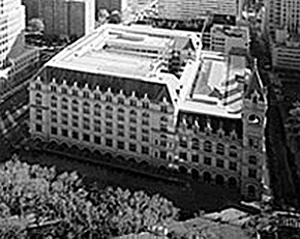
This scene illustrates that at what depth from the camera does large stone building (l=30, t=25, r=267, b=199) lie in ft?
90.8

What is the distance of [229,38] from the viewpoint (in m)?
42.7

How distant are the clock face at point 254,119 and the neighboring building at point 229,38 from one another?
14.4 metres

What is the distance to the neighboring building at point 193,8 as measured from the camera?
2013 inches

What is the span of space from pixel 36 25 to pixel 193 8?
11929mm

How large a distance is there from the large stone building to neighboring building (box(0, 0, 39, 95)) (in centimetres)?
477

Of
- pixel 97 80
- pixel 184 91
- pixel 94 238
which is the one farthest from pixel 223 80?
pixel 94 238

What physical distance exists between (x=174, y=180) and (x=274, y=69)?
51.8 feet

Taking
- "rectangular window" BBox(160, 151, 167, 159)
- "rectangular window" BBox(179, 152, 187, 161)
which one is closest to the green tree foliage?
"rectangular window" BBox(179, 152, 187, 161)

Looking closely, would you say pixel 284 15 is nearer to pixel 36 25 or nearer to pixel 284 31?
pixel 284 31

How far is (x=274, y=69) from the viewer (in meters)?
41.6

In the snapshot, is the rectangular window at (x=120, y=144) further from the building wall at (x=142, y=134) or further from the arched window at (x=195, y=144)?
the arched window at (x=195, y=144)

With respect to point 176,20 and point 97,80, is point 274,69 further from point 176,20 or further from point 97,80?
point 97,80

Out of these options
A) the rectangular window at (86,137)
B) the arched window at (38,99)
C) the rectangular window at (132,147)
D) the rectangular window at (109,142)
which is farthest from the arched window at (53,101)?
the rectangular window at (132,147)

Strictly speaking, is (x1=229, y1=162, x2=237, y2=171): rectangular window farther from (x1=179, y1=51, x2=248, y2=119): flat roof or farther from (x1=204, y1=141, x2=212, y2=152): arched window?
(x1=179, y1=51, x2=248, y2=119): flat roof
